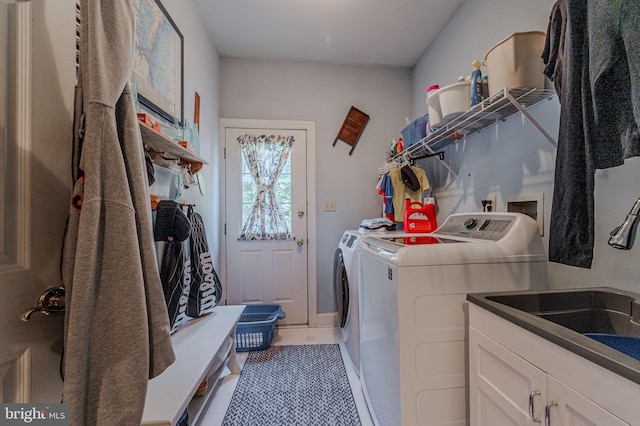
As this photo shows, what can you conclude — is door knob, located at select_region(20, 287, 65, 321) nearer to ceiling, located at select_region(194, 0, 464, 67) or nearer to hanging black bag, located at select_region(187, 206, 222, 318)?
hanging black bag, located at select_region(187, 206, 222, 318)

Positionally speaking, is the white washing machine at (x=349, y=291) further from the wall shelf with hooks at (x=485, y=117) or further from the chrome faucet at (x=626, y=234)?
the chrome faucet at (x=626, y=234)

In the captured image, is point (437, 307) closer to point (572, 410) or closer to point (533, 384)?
point (533, 384)

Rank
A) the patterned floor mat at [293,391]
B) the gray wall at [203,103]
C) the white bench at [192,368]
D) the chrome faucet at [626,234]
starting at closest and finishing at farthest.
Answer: the chrome faucet at [626,234], the white bench at [192,368], the patterned floor mat at [293,391], the gray wall at [203,103]

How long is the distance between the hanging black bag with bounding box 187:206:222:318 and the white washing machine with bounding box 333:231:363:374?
983mm

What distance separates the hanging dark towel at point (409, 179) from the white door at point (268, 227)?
1014mm

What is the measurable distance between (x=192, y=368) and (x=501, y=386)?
1267 millimetres

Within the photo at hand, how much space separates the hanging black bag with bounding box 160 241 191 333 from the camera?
1464 mm

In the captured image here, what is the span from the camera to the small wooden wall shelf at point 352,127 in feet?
9.57

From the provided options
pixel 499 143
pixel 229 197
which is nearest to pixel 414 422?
pixel 499 143

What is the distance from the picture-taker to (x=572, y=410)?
67 centimetres

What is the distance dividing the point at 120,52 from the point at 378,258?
1.18 m

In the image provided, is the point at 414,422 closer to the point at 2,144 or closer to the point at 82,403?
the point at 82,403

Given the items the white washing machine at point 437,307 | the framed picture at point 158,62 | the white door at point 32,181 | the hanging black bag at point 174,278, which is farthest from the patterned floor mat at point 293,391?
the framed picture at point 158,62

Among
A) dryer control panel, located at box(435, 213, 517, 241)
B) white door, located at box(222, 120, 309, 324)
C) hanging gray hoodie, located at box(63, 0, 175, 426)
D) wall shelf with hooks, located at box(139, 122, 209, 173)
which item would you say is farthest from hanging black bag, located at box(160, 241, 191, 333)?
dryer control panel, located at box(435, 213, 517, 241)
